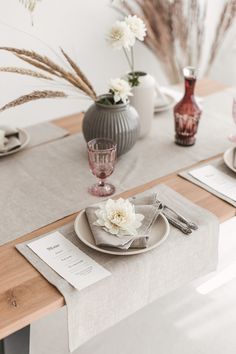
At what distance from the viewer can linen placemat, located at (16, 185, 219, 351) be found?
46.5 inches

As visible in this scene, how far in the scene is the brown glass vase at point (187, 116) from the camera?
1.86 meters

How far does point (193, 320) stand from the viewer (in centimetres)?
196

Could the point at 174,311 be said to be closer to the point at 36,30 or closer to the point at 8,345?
the point at 8,345

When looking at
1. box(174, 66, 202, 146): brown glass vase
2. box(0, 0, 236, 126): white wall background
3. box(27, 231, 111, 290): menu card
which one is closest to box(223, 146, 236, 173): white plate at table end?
box(174, 66, 202, 146): brown glass vase

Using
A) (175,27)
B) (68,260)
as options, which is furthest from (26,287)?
(175,27)

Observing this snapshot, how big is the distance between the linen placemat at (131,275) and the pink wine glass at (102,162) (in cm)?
22

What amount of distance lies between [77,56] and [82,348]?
192 cm

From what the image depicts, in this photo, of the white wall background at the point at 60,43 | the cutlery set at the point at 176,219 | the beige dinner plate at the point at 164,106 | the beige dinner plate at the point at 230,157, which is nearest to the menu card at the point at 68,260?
the cutlery set at the point at 176,219

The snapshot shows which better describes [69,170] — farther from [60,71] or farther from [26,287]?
[26,287]

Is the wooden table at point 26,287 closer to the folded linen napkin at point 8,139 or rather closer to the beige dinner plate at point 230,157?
the beige dinner plate at point 230,157

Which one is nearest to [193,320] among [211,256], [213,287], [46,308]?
[213,287]

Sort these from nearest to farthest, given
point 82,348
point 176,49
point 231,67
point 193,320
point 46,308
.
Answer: point 46,308 < point 82,348 < point 193,320 < point 176,49 < point 231,67

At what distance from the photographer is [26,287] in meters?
1.18

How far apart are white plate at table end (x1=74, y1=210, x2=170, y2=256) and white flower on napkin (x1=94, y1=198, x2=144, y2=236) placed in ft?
0.14
